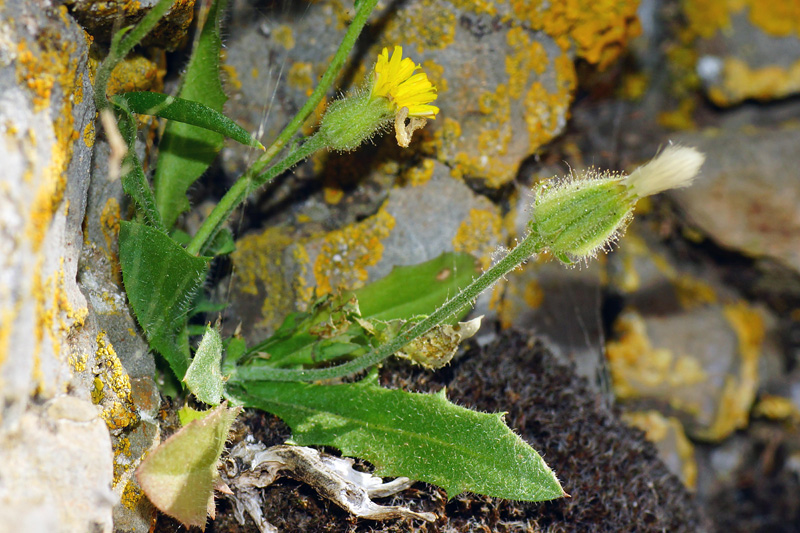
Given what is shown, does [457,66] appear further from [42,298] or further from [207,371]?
[42,298]

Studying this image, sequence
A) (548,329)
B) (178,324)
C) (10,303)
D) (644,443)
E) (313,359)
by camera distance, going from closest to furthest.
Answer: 1. (10,303)
2. (178,324)
3. (313,359)
4. (644,443)
5. (548,329)

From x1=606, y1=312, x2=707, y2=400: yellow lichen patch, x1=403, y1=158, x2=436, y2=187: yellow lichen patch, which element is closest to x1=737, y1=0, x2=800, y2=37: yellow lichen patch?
x1=606, y1=312, x2=707, y2=400: yellow lichen patch

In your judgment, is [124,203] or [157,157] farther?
[157,157]

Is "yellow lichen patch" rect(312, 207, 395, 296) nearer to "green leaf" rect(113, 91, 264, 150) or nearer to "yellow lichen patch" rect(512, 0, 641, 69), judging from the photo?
"green leaf" rect(113, 91, 264, 150)

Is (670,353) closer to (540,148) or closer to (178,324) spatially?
(540,148)

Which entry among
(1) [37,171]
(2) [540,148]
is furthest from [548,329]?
(1) [37,171]

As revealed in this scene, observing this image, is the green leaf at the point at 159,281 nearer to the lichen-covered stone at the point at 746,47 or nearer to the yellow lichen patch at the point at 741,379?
the yellow lichen patch at the point at 741,379

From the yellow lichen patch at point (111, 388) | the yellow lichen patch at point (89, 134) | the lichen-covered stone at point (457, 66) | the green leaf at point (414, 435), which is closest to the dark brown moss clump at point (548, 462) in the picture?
the green leaf at point (414, 435)

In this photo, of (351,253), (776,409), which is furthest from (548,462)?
(776,409)
